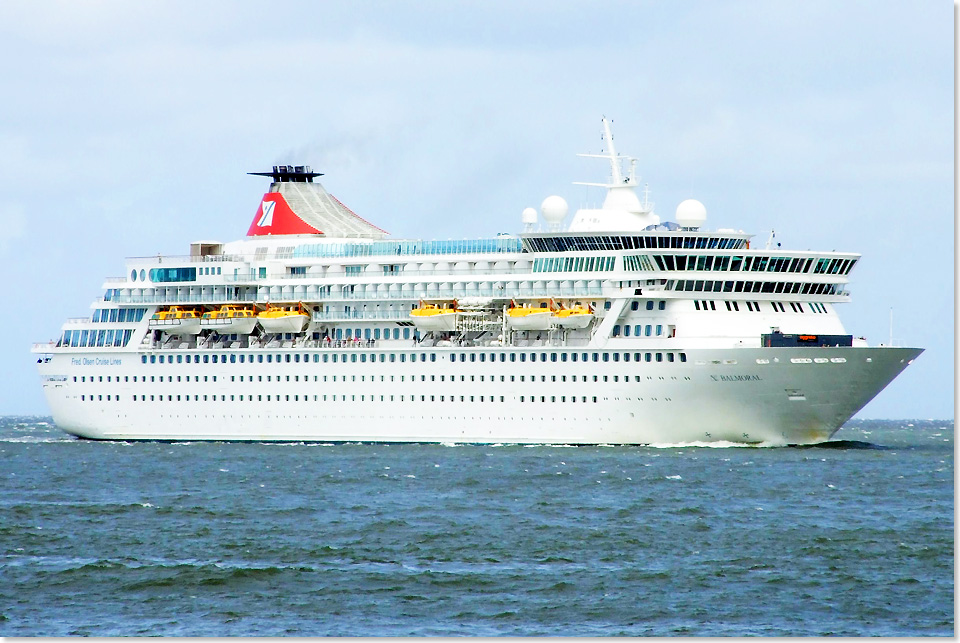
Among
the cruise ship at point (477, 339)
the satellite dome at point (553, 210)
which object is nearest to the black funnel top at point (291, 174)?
the cruise ship at point (477, 339)

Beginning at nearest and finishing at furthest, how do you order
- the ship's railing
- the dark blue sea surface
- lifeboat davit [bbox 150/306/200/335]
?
1. the dark blue sea surface
2. the ship's railing
3. lifeboat davit [bbox 150/306/200/335]

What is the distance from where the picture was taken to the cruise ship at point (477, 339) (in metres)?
55.7

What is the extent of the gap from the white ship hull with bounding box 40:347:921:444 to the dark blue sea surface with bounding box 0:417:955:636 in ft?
5.97

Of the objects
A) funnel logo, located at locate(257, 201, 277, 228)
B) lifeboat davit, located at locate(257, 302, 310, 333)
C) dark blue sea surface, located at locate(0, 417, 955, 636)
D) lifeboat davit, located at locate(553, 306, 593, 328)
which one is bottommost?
dark blue sea surface, located at locate(0, 417, 955, 636)

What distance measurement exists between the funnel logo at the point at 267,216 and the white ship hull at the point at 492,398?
23.8 feet

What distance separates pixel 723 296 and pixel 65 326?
30.7m

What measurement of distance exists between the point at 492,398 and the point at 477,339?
287cm

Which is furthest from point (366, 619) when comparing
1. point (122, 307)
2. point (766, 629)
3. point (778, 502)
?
point (122, 307)

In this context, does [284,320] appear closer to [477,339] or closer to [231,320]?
[231,320]

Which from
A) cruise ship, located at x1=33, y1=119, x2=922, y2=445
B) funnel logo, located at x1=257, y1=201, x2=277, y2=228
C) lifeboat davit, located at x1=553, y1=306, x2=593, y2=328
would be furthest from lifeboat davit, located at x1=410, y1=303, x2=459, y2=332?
funnel logo, located at x1=257, y1=201, x2=277, y2=228

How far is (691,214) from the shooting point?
190ft

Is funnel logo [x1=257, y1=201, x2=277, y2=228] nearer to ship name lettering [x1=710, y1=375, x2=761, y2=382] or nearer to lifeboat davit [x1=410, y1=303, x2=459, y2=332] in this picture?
lifeboat davit [x1=410, y1=303, x2=459, y2=332]

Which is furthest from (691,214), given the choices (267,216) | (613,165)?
(267,216)

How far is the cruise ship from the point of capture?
2192 inches
